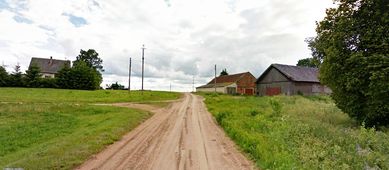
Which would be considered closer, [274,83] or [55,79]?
[274,83]

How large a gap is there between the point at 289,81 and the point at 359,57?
3546 centimetres

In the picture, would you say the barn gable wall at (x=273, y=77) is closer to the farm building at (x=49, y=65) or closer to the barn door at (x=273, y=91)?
the barn door at (x=273, y=91)

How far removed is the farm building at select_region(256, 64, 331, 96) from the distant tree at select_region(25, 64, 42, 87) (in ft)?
145

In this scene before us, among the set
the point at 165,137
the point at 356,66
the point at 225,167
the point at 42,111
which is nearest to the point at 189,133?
the point at 165,137

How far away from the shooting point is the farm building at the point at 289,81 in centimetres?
5325

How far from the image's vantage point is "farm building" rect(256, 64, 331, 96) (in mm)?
53250

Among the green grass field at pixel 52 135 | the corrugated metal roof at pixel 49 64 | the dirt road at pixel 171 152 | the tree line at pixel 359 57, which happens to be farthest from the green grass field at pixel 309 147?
the corrugated metal roof at pixel 49 64

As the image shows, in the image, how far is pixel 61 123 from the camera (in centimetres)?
2355

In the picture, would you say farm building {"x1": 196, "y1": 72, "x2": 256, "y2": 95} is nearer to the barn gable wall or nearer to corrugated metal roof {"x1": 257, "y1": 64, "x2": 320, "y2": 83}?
the barn gable wall

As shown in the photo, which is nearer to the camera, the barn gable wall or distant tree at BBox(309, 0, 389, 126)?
distant tree at BBox(309, 0, 389, 126)

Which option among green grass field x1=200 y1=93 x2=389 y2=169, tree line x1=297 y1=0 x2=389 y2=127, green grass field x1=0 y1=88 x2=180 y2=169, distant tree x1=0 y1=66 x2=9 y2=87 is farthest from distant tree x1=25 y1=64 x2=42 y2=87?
tree line x1=297 y1=0 x2=389 y2=127

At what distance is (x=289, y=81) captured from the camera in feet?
175

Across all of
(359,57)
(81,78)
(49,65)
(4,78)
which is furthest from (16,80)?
(359,57)

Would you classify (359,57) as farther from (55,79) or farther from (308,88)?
(55,79)
